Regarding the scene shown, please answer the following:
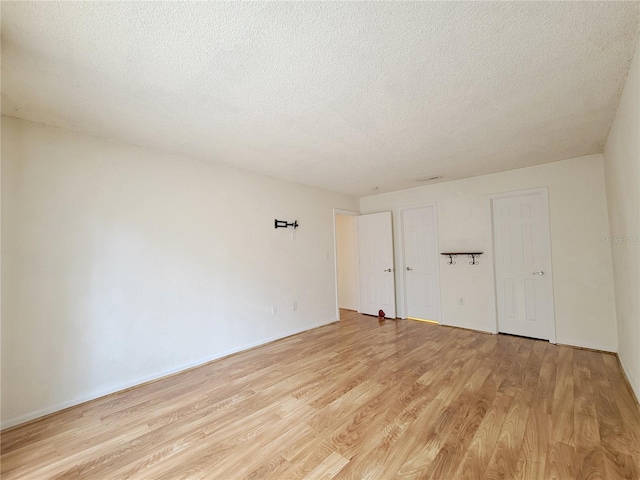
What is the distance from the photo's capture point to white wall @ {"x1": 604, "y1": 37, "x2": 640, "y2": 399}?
1.79 m

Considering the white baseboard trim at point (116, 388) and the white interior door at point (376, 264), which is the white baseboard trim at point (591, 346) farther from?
the white baseboard trim at point (116, 388)

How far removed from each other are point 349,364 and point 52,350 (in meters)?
2.79

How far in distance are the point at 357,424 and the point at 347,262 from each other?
4.25m

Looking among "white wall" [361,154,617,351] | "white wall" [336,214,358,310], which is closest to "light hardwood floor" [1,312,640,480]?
"white wall" [361,154,617,351]

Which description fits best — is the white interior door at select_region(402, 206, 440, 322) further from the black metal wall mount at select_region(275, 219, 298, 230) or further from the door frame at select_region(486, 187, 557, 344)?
the black metal wall mount at select_region(275, 219, 298, 230)

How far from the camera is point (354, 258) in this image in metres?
5.84

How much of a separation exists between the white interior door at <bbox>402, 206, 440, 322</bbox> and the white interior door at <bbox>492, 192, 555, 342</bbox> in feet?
3.11

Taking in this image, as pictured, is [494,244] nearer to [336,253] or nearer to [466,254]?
[466,254]

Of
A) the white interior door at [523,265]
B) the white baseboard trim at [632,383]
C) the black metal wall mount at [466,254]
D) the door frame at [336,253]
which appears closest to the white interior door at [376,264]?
the door frame at [336,253]

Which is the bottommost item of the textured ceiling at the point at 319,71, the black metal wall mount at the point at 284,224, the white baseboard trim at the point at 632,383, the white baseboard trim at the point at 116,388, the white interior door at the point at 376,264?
the white baseboard trim at the point at 116,388

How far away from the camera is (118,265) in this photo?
2.63 metres

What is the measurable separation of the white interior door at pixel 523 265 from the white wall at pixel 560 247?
13 cm

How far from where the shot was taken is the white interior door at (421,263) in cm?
476

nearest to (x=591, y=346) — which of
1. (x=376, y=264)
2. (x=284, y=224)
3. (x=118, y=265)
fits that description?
(x=376, y=264)
